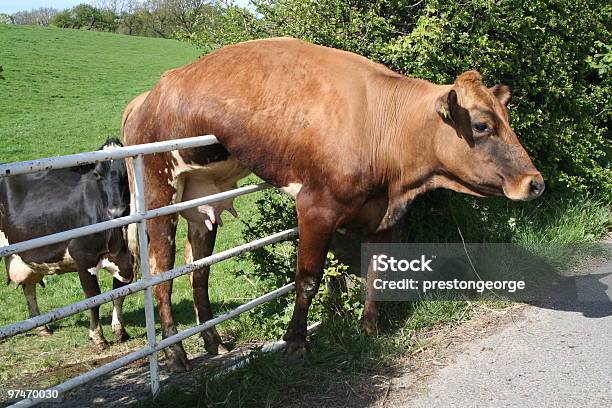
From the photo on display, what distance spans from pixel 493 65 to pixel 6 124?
19856 mm

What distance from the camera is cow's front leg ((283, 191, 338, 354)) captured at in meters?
4.61

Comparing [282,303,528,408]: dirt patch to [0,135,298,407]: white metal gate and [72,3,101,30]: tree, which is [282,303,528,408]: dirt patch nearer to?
[0,135,298,407]: white metal gate

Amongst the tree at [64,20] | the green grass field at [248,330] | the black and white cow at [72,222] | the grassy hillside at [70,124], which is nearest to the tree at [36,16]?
the tree at [64,20]

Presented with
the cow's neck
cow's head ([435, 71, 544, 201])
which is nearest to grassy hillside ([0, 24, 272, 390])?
the cow's neck

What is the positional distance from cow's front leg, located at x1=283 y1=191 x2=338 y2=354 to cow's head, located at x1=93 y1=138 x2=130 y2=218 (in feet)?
9.17

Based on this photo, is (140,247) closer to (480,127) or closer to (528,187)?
(480,127)

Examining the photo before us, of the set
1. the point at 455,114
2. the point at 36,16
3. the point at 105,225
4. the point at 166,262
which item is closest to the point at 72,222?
the point at 166,262

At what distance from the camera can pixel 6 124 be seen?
22.6 meters

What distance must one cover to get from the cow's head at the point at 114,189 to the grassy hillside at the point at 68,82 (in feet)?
38.8

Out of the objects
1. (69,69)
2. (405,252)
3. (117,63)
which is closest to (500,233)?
(405,252)

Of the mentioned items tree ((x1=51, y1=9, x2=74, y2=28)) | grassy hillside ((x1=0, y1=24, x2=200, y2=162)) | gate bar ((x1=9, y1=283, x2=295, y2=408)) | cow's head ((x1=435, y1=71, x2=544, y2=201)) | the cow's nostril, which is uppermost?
cow's head ((x1=435, y1=71, x2=544, y2=201))

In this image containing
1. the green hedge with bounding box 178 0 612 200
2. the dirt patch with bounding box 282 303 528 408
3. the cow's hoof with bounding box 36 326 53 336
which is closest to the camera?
the dirt patch with bounding box 282 303 528 408

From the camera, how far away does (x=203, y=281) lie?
18.3 ft

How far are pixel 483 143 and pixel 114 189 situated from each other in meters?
3.94
